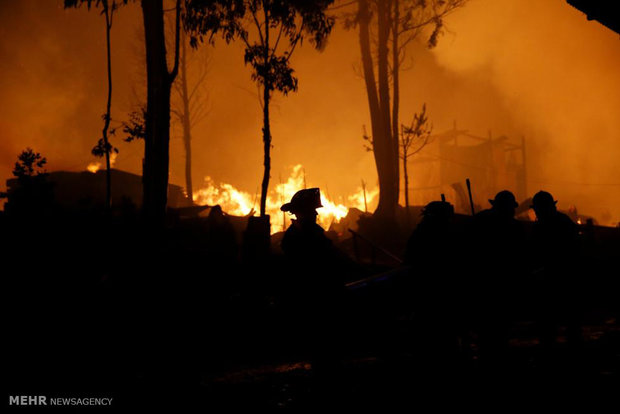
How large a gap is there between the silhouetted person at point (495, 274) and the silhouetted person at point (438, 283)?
0.36 m

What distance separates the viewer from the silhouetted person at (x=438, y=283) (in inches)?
169

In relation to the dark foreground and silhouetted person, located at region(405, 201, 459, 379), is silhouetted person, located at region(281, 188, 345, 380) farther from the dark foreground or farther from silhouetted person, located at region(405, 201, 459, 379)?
silhouetted person, located at region(405, 201, 459, 379)

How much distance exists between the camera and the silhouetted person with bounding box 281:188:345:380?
3691 millimetres

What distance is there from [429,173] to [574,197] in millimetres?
20230

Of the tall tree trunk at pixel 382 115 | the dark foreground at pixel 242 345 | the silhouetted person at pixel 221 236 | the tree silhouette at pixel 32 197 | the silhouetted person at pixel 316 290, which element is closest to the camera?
the silhouetted person at pixel 316 290

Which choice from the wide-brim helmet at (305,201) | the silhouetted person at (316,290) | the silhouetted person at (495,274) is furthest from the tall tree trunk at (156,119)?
the silhouetted person at (495,274)

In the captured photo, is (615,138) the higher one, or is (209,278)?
(615,138)

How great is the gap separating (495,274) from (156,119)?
28.6 ft

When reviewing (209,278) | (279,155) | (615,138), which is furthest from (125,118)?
(615,138)

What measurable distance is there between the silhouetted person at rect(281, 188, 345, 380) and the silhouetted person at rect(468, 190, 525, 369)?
1.76m

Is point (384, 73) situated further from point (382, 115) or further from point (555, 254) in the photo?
point (555, 254)

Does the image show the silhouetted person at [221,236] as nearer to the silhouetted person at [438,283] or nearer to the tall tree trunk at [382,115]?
the tall tree trunk at [382,115]

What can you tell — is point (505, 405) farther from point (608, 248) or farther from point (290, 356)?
point (608, 248)

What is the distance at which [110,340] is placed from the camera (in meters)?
5.65
